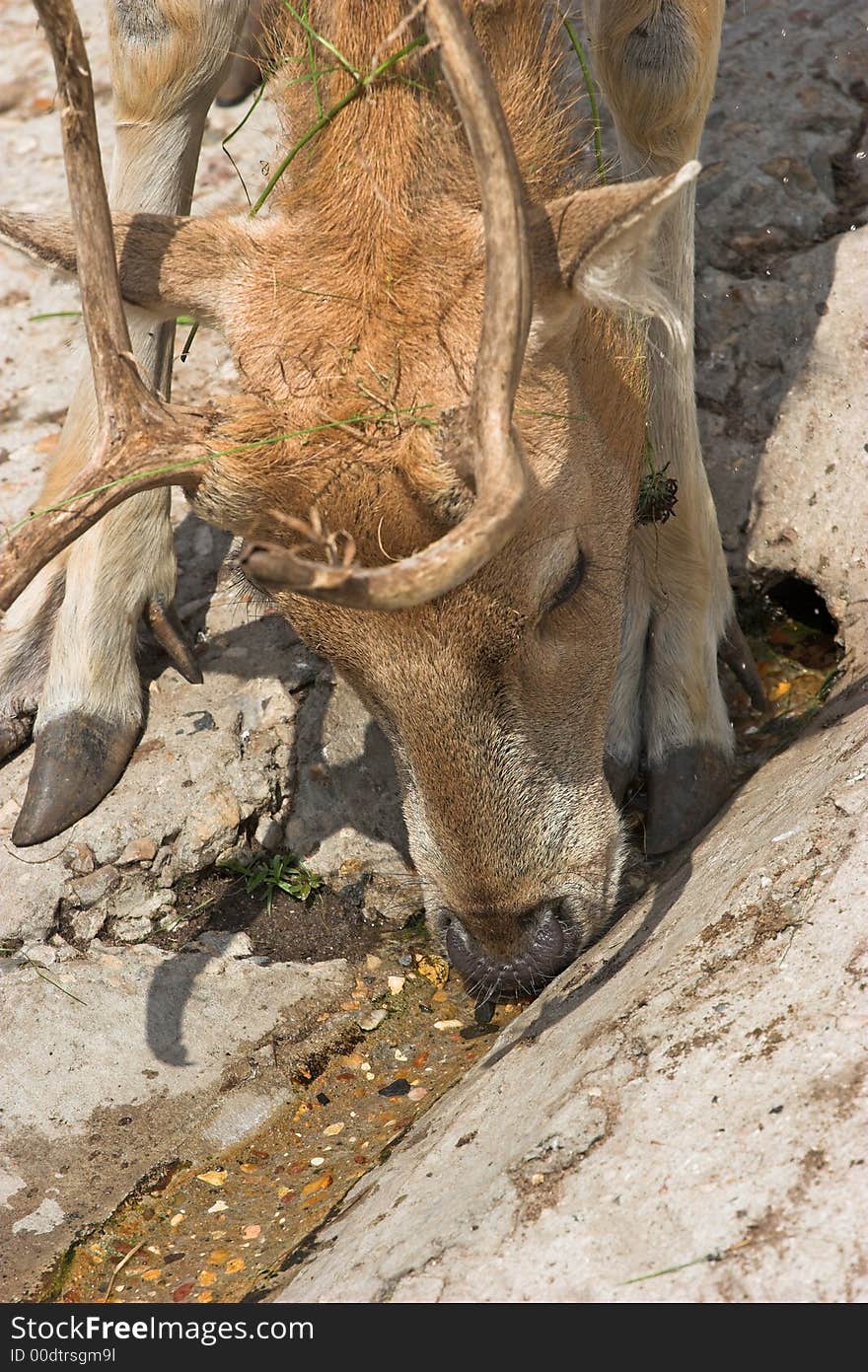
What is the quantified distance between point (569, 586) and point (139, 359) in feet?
6.63

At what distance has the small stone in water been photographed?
13.1 ft

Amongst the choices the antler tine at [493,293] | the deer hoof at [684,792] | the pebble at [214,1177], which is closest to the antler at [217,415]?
the antler tine at [493,293]

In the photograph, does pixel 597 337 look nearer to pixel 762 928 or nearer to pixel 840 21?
pixel 762 928

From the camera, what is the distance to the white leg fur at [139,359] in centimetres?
493

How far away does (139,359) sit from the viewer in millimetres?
5023

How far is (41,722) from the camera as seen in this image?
4875 millimetres

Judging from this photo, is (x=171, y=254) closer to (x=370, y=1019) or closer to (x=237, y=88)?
(x=370, y=1019)

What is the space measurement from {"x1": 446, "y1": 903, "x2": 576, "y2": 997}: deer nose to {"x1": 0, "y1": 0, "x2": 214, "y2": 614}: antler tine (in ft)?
4.54

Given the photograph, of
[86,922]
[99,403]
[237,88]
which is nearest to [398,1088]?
[86,922]

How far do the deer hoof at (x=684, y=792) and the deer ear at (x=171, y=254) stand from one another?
1904 millimetres

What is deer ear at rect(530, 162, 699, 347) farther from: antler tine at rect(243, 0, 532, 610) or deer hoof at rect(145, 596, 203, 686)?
deer hoof at rect(145, 596, 203, 686)

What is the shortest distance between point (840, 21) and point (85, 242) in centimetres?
434

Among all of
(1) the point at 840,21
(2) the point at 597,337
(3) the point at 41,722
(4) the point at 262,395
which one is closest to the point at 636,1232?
(4) the point at 262,395

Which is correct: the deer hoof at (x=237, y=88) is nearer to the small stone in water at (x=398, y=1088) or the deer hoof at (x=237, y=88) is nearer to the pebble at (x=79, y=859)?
the pebble at (x=79, y=859)
